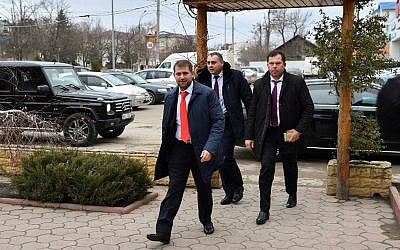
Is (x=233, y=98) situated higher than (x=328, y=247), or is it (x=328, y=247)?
(x=233, y=98)

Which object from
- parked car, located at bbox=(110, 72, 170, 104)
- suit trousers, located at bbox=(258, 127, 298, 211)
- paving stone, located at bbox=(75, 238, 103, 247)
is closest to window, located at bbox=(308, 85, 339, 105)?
suit trousers, located at bbox=(258, 127, 298, 211)

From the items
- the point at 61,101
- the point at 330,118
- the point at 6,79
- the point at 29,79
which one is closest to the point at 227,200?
the point at 330,118

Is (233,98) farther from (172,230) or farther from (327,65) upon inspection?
(172,230)

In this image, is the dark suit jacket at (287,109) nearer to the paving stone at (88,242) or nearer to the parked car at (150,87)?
the paving stone at (88,242)

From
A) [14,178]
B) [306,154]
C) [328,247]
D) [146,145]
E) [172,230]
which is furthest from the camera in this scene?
[146,145]

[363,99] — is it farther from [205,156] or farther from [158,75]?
[158,75]

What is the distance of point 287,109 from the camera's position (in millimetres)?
5750

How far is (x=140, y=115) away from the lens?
18859mm

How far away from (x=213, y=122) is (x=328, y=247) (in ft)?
5.19

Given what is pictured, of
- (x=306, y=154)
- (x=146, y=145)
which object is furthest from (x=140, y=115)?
(x=306, y=154)

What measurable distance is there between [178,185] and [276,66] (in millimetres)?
1748

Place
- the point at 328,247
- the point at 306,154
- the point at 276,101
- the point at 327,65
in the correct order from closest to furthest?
the point at 328,247 → the point at 276,101 → the point at 327,65 → the point at 306,154

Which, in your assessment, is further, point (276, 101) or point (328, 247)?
point (276, 101)

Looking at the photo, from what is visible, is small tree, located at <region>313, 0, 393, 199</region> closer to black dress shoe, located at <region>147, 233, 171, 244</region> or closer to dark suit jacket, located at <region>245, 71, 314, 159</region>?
dark suit jacket, located at <region>245, 71, 314, 159</region>
